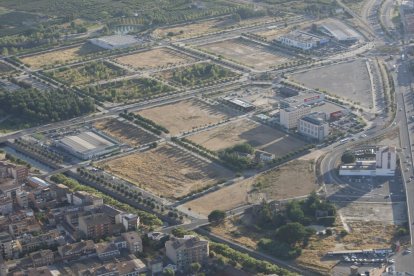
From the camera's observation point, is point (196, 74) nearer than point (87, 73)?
Yes

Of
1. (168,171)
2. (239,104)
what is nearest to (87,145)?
(168,171)

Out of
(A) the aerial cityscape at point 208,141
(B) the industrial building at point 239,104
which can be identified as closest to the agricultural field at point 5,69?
(A) the aerial cityscape at point 208,141

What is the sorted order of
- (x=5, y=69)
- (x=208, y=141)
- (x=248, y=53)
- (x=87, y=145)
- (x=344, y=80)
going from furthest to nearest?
1. (x=248, y=53)
2. (x=5, y=69)
3. (x=344, y=80)
4. (x=208, y=141)
5. (x=87, y=145)

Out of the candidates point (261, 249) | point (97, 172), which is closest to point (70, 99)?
point (97, 172)

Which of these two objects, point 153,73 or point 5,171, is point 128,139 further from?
point 153,73

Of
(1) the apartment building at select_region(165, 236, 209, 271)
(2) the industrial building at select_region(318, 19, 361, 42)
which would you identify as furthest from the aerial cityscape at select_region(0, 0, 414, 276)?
(2) the industrial building at select_region(318, 19, 361, 42)

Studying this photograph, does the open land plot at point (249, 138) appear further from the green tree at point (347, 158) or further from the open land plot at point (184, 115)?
the green tree at point (347, 158)

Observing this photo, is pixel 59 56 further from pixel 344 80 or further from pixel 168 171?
pixel 168 171
